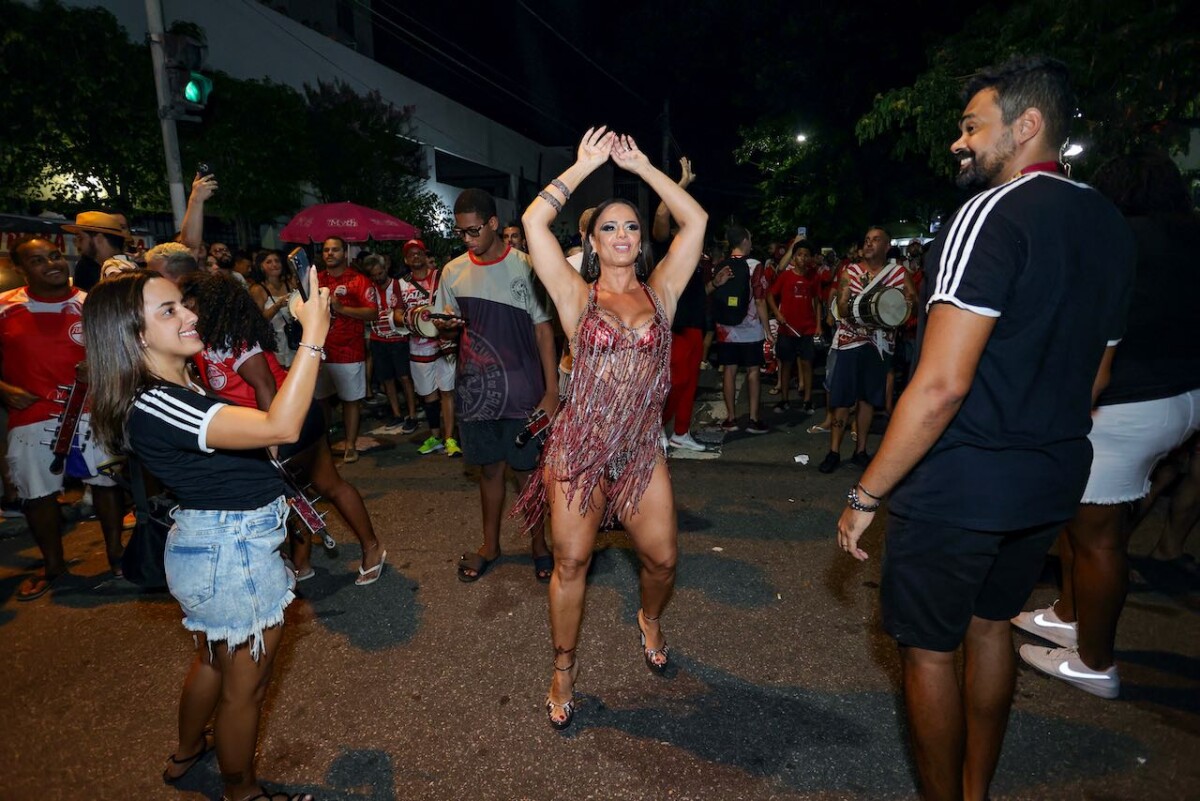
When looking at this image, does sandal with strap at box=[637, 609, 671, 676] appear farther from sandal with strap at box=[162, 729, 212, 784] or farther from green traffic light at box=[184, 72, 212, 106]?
green traffic light at box=[184, 72, 212, 106]

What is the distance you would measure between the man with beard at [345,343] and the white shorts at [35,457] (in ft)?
7.46

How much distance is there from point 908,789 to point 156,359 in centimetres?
292

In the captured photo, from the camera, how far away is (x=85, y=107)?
430 inches

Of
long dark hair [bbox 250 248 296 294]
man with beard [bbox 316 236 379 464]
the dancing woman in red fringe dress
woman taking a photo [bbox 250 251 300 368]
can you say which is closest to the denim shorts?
the dancing woman in red fringe dress

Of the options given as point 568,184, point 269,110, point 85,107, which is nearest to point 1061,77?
point 568,184

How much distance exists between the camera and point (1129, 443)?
9.55ft

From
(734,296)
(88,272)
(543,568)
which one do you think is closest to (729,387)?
(734,296)

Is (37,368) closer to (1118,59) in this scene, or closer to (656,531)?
(656,531)

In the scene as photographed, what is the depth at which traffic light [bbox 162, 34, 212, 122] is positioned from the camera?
761 cm

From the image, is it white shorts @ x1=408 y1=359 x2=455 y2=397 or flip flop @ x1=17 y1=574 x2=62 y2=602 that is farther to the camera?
white shorts @ x1=408 y1=359 x2=455 y2=397

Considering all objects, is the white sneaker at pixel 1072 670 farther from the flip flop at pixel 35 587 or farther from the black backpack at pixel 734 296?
the flip flop at pixel 35 587

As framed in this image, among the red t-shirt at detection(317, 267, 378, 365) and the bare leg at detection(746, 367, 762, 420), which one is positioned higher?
the red t-shirt at detection(317, 267, 378, 365)

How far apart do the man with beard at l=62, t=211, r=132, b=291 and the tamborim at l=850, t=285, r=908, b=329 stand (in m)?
6.05

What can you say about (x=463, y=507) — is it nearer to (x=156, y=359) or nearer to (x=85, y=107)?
(x=156, y=359)
